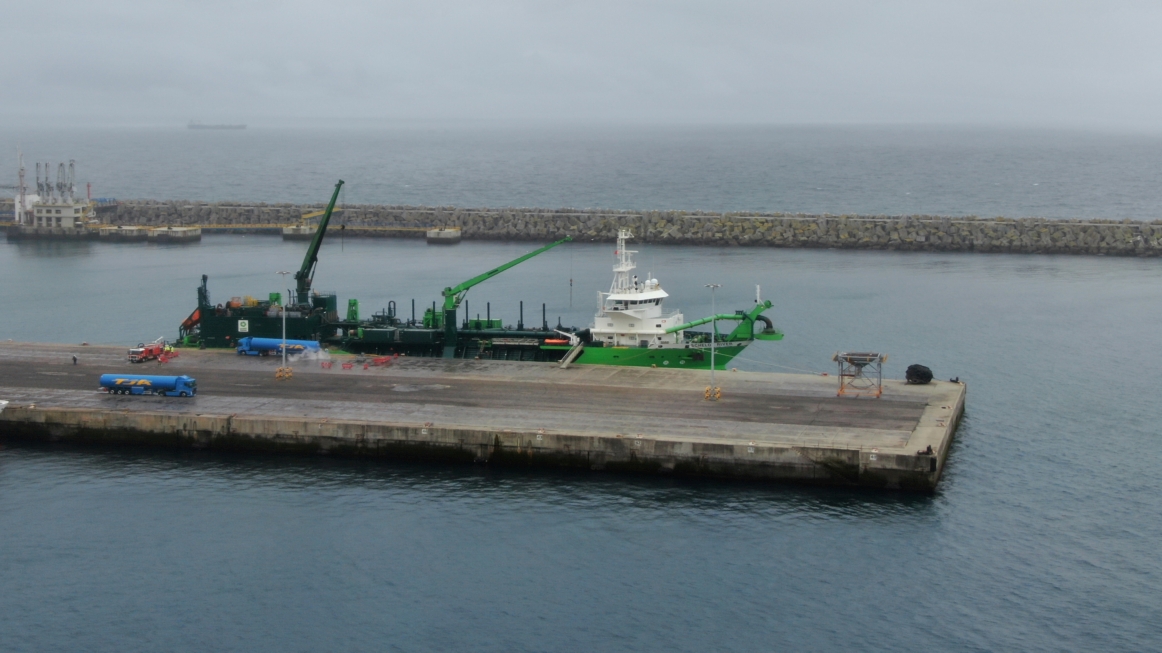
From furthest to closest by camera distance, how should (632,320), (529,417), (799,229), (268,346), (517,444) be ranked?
(799,229), (268,346), (632,320), (529,417), (517,444)

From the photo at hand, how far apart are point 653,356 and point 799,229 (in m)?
80.1

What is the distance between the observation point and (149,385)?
64688 mm

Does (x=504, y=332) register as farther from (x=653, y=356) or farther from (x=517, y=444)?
(x=517, y=444)

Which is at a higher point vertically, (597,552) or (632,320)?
(632,320)

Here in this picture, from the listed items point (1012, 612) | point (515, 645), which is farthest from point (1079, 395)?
point (515, 645)

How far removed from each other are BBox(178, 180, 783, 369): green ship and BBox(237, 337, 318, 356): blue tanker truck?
192 centimetres

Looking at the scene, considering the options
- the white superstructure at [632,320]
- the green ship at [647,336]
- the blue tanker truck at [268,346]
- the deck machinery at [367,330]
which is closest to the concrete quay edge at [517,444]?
the green ship at [647,336]

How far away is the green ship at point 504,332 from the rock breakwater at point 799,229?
68.1m

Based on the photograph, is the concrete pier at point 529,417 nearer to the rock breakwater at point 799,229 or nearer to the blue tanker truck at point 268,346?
the blue tanker truck at point 268,346

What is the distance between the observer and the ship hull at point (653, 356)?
71438mm

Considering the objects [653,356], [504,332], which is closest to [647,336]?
[653,356]

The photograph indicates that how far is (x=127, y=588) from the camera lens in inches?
1737

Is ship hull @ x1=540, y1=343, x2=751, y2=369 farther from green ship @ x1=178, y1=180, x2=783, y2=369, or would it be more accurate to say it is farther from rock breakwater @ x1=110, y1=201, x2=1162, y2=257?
rock breakwater @ x1=110, y1=201, x2=1162, y2=257

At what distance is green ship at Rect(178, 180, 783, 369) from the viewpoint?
7175cm
